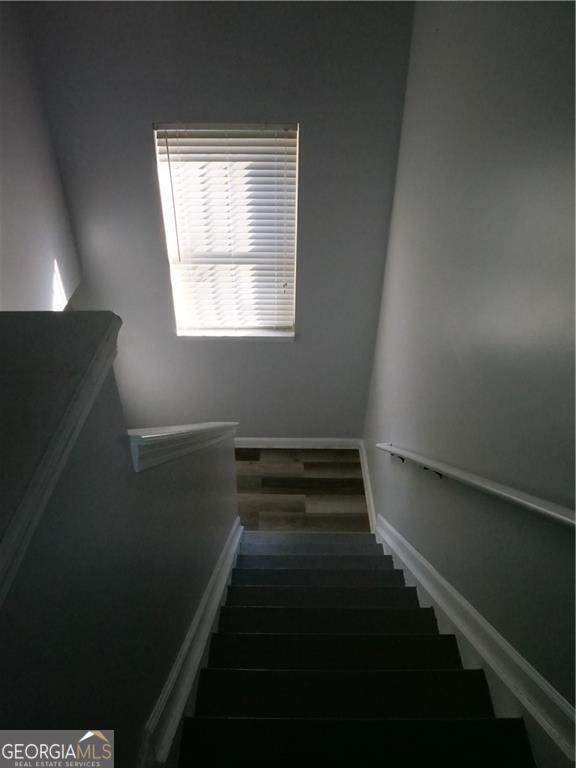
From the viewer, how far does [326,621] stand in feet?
6.30

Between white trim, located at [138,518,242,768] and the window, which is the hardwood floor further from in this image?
white trim, located at [138,518,242,768]

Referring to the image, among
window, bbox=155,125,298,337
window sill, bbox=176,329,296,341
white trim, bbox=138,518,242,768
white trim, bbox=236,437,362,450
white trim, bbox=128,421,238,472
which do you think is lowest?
white trim, bbox=138,518,242,768

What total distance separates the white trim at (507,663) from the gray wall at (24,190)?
238 cm

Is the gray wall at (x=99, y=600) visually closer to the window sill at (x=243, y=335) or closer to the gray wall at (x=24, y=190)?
the gray wall at (x=24, y=190)

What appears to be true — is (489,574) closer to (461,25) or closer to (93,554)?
(93,554)

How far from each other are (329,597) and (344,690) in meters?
0.69

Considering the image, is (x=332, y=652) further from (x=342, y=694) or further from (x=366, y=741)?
(x=366, y=741)

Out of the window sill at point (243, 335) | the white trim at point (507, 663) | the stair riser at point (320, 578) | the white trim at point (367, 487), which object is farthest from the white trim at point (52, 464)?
the white trim at point (367, 487)

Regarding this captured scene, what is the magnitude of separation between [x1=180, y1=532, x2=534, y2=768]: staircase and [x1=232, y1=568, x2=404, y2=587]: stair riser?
22 centimetres

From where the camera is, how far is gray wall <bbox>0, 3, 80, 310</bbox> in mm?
2395

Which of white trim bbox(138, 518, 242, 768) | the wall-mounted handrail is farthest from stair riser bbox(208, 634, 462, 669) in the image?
the wall-mounted handrail

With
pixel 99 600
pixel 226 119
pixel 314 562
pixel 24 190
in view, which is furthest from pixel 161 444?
pixel 226 119

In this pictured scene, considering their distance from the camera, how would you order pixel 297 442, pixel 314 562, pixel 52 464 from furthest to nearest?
pixel 297 442 → pixel 314 562 → pixel 52 464

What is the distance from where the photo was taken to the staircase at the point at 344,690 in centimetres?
126
